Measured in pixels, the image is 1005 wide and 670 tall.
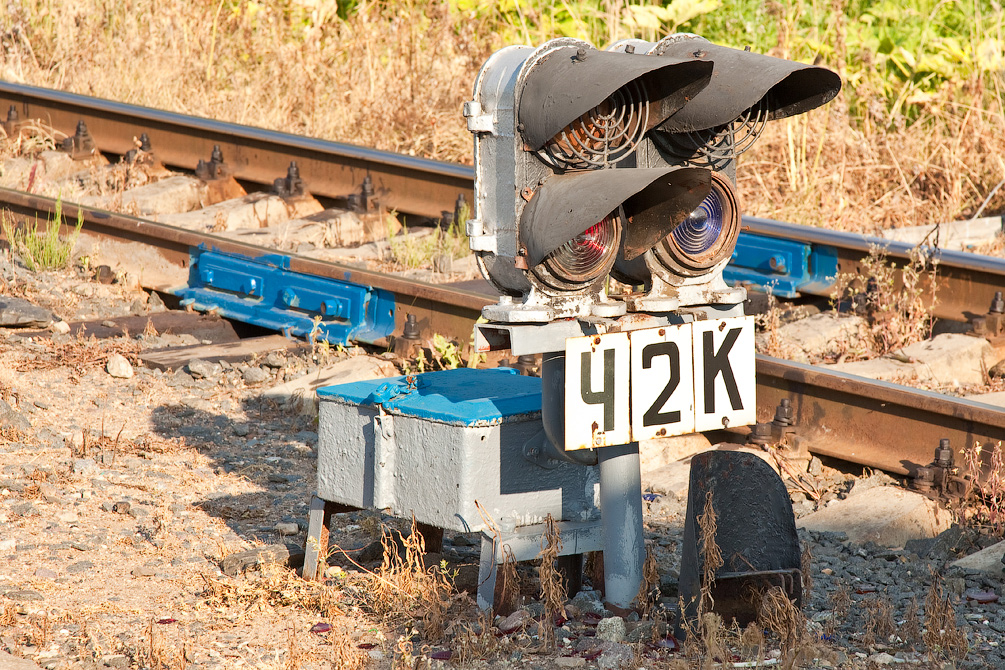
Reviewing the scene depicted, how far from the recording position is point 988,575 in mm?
4098

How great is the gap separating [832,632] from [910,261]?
10.8 ft

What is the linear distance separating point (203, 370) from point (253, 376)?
240mm

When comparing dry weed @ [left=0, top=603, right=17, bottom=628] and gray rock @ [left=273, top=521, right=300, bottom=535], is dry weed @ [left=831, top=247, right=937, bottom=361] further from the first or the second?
dry weed @ [left=0, top=603, right=17, bottom=628]

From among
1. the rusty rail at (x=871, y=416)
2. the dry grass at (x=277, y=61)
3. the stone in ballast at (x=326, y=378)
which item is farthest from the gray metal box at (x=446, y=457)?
the dry grass at (x=277, y=61)

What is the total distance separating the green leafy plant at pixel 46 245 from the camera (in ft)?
24.1

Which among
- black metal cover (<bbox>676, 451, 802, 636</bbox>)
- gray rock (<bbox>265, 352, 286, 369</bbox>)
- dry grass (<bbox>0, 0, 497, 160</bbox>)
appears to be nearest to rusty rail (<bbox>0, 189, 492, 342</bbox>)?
gray rock (<bbox>265, 352, 286, 369</bbox>)

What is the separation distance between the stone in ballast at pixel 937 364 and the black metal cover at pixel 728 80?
86.9 inches

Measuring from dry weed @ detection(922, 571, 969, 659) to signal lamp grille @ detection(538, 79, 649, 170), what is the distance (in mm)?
1522

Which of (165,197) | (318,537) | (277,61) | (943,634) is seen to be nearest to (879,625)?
(943,634)

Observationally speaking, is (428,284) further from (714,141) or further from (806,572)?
(806,572)

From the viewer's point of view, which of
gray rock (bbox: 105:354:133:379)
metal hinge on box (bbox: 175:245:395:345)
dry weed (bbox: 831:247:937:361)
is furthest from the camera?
metal hinge on box (bbox: 175:245:395:345)

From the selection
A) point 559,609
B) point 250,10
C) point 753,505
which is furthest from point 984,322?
point 250,10

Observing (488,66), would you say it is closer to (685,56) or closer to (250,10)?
(685,56)

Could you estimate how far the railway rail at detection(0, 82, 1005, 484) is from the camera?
4848 mm
